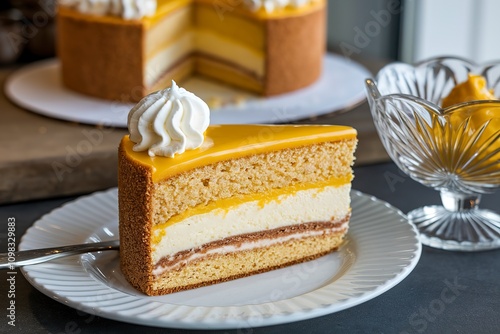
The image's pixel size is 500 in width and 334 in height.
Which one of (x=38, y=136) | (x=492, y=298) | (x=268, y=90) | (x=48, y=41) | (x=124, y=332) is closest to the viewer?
(x=124, y=332)

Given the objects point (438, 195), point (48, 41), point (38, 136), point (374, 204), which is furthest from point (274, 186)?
point (48, 41)

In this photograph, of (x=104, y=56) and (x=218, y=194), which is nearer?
(x=218, y=194)

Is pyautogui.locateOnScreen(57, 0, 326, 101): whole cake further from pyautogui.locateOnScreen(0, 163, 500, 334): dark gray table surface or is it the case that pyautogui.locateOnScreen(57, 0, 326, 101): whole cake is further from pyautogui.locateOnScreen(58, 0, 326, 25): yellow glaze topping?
pyautogui.locateOnScreen(0, 163, 500, 334): dark gray table surface

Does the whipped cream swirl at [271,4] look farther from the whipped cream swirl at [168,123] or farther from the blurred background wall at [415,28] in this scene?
the whipped cream swirl at [168,123]

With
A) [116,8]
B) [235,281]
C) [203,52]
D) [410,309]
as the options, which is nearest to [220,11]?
[203,52]

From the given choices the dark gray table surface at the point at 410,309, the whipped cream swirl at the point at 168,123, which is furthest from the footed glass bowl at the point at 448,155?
the whipped cream swirl at the point at 168,123

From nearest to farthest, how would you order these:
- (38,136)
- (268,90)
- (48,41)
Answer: (38,136) < (268,90) < (48,41)

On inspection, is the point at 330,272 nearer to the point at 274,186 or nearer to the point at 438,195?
the point at 274,186

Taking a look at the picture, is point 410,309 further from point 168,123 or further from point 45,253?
point 45,253
